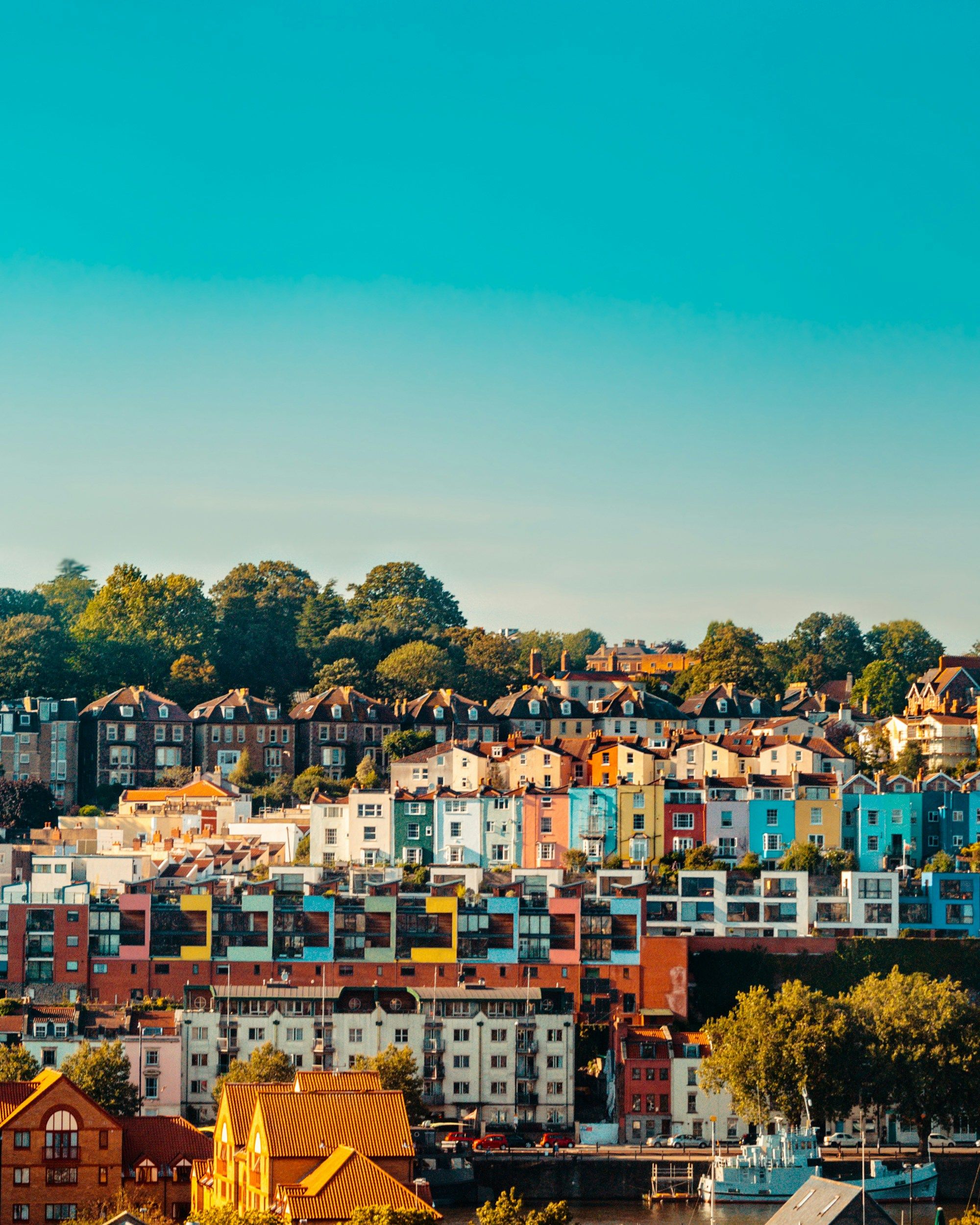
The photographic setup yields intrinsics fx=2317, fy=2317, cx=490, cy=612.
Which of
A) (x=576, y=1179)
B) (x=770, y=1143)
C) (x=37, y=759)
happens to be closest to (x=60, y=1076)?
(x=576, y=1179)

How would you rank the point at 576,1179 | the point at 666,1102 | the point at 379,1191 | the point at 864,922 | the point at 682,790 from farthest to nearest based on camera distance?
the point at 682,790 < the point at 864,922 < the point at 666,1102 < the point at 576,1179 < the point at 379,1191

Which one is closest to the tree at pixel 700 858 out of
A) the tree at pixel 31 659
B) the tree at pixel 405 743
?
the tree at pixel 405 743

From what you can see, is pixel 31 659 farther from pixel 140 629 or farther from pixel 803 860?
pixel 803 860

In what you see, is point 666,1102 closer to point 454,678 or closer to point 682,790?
point 682,790

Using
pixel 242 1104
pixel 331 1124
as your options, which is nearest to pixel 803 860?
pixel 242 1104

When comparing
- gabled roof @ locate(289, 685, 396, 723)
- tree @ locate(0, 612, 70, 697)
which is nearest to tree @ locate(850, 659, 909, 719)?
gabled roof @ locate(289, 685, 396, 723)
